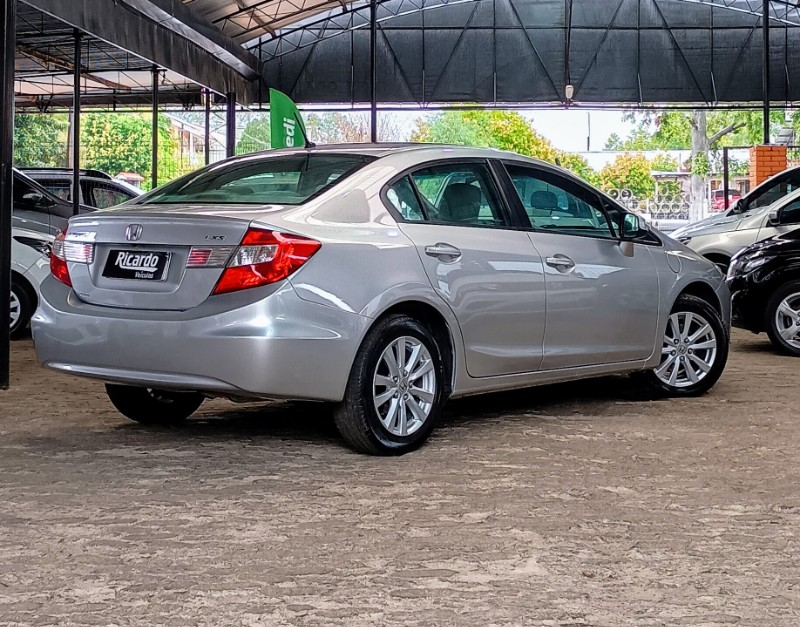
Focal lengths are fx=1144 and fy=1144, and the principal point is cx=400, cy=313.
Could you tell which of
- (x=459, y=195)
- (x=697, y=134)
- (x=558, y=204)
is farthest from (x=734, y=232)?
(x=697, y=134)

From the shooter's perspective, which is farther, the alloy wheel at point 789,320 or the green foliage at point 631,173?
the green foliage at point 631,173

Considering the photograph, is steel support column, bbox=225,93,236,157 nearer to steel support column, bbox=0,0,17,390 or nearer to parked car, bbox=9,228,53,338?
parked car, bbox=9,228,53,338

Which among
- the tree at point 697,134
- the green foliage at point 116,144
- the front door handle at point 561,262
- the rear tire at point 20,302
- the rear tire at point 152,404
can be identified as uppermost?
the tree at point 697,134

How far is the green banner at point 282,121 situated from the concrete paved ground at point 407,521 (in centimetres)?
993

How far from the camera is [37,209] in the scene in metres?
11.6

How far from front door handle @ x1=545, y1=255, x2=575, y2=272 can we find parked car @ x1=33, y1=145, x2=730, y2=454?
0.01m

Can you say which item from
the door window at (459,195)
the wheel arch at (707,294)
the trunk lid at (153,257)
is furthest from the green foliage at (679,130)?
the trunk lid at (153,257)

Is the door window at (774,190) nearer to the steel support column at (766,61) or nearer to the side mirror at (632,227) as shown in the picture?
the side mirror at (632,227)

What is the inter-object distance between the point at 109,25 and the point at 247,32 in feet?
31.9

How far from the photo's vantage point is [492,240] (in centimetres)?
576

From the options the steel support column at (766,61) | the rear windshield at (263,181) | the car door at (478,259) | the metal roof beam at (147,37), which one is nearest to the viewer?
the rear windshield at (263,181)

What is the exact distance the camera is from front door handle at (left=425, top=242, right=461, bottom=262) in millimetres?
5379

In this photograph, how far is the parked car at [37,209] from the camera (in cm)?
1134

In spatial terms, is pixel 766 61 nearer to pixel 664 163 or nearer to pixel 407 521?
pixel 407 521
